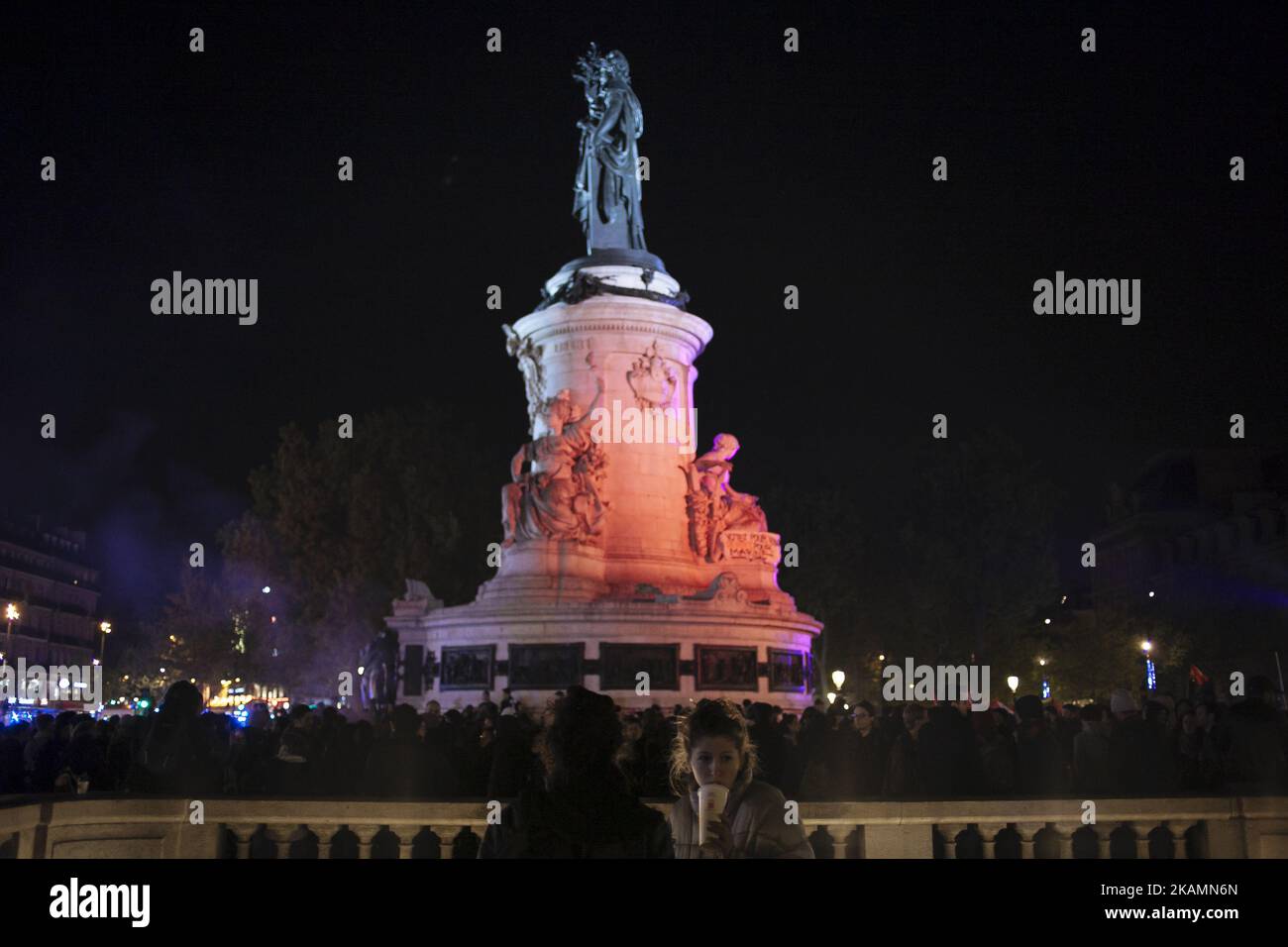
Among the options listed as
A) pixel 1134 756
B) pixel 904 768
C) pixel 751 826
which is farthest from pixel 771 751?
pixel 751 826

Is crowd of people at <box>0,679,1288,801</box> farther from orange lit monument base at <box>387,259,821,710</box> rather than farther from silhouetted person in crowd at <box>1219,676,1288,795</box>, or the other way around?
orange lit monument base at <box>387,259,821,710</box>

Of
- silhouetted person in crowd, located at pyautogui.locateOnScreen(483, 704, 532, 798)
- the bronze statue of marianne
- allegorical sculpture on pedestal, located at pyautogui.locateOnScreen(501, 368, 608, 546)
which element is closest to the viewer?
silhouetted person in crowd, located at pyautogui.locateOnScreen(483, 704, 532, 798)

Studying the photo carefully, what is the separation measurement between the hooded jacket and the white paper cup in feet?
0.26

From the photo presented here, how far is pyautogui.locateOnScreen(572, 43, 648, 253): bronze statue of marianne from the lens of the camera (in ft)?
105

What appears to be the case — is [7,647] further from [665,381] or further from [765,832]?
[765,832]

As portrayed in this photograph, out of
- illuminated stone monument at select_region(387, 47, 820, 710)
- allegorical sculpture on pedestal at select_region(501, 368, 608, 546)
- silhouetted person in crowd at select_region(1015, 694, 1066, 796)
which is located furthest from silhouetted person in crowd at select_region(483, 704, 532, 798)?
allegorical sculpture on pedestal at select_region(501, 368, 608, 546)

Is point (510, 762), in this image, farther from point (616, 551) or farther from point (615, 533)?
point (615, 533)

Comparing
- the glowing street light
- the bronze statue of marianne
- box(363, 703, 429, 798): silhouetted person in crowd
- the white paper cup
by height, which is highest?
the bronze statue of marianne

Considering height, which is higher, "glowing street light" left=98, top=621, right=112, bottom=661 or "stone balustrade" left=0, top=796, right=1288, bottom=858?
"glowing street light" left=98, top=621, right=112, bottom=661

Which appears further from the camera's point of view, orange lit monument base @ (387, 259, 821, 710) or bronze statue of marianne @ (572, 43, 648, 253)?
bronze statue of marianne @ (572, 43, 648, 253)

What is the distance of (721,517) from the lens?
30000mm

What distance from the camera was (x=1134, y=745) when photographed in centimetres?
1112

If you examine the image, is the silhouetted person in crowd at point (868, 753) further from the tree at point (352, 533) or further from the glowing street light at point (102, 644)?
the glowing street light at point (102, 644)
